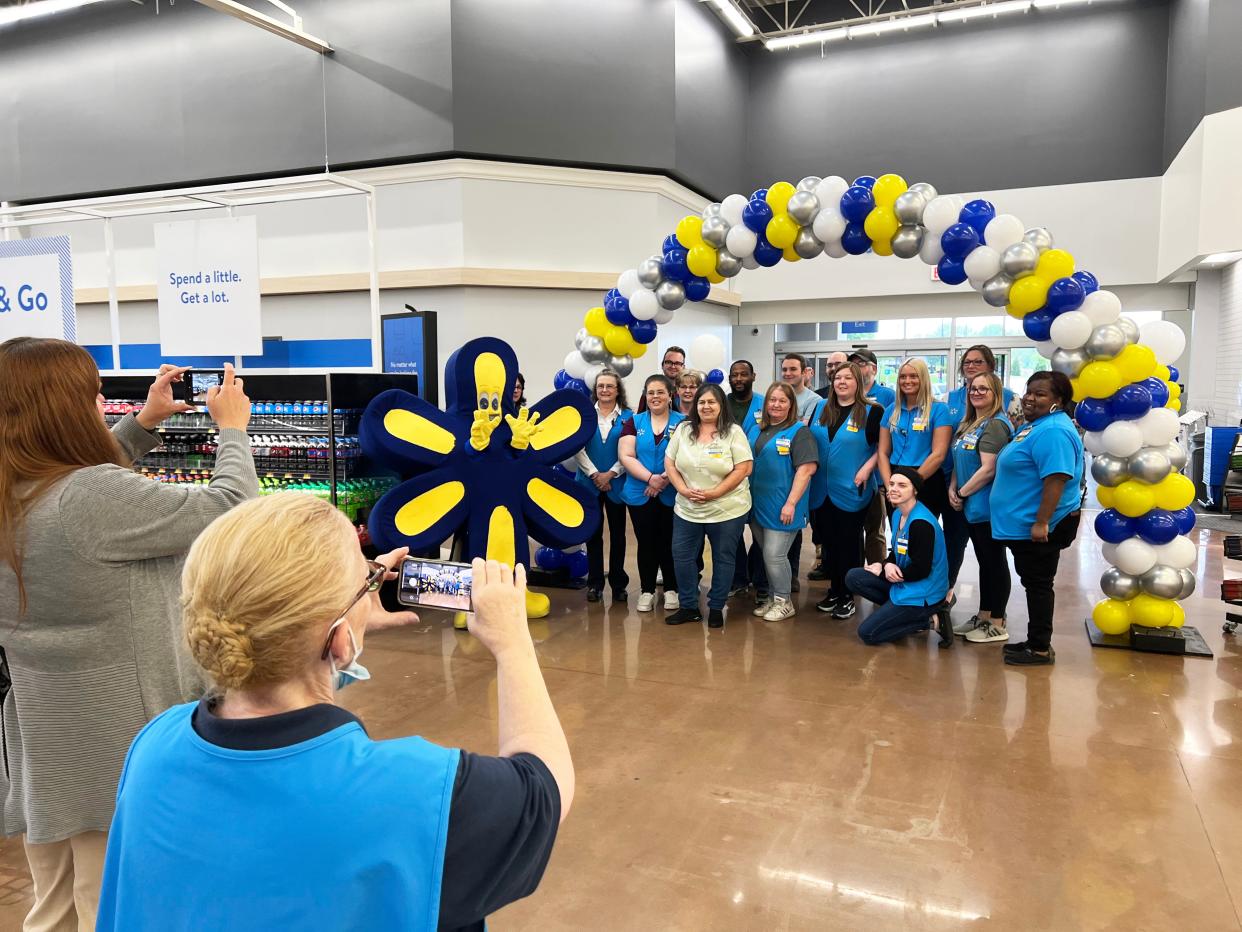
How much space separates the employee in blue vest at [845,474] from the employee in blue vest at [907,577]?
1.46 feet

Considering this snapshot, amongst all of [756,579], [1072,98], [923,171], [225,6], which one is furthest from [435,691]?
[1072,98]

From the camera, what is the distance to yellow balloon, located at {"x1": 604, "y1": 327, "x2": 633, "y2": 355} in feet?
18.4

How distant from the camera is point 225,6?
7484mm

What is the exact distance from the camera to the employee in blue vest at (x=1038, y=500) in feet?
13.1

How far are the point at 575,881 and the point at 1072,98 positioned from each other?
36.2 feet

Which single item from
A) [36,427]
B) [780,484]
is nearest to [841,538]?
[780,484]

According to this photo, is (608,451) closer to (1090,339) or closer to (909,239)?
(909,239)

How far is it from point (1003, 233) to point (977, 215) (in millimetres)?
243

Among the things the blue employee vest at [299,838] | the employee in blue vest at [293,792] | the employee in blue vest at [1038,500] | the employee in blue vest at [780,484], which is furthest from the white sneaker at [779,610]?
the blue employee vest at [299,838]

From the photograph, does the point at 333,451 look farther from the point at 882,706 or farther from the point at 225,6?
the point at 225,6

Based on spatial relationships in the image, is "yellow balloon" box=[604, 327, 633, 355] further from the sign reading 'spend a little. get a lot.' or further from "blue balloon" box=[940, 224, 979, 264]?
the sign reading 'spend a little. get a lot.'

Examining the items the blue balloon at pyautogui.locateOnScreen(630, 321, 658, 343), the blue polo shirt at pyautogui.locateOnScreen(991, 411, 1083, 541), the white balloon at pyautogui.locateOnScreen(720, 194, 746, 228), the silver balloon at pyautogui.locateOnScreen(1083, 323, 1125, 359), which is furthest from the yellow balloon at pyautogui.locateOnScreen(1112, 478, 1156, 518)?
the blue balloon at pyautogui.locateOnScreen(630, 321, 658, 343)

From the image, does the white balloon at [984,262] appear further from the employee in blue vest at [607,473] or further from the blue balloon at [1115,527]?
the employee in blue vest at [607,473]

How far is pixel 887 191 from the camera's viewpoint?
473 cm
